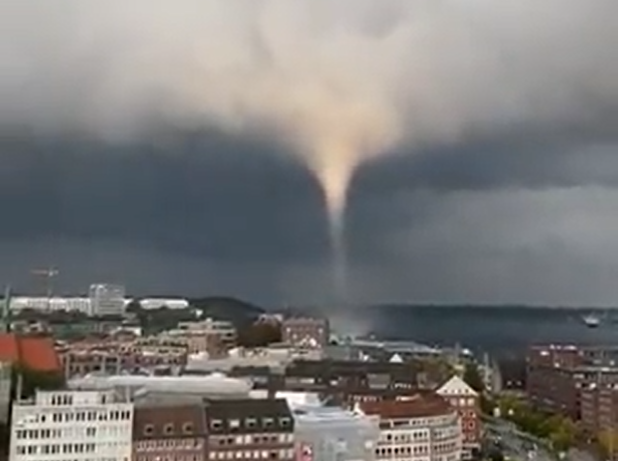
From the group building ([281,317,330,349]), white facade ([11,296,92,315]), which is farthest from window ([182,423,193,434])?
white facade ([11,296,92,315])

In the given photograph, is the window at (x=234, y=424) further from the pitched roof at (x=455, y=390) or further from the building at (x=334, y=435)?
the pitched roof at (x=455, y=390)

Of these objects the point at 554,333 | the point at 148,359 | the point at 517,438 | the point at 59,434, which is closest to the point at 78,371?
the point at 148,359

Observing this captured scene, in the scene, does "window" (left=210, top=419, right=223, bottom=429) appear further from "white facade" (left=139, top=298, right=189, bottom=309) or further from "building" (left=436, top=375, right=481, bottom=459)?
"white facade" (left=139, top=298, right=189, bottom=309)

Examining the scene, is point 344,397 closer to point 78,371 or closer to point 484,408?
point 484,408

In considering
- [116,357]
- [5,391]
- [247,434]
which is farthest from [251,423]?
[116,357]

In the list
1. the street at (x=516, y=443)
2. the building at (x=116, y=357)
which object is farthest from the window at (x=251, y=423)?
the building at (x=116, y=357)
